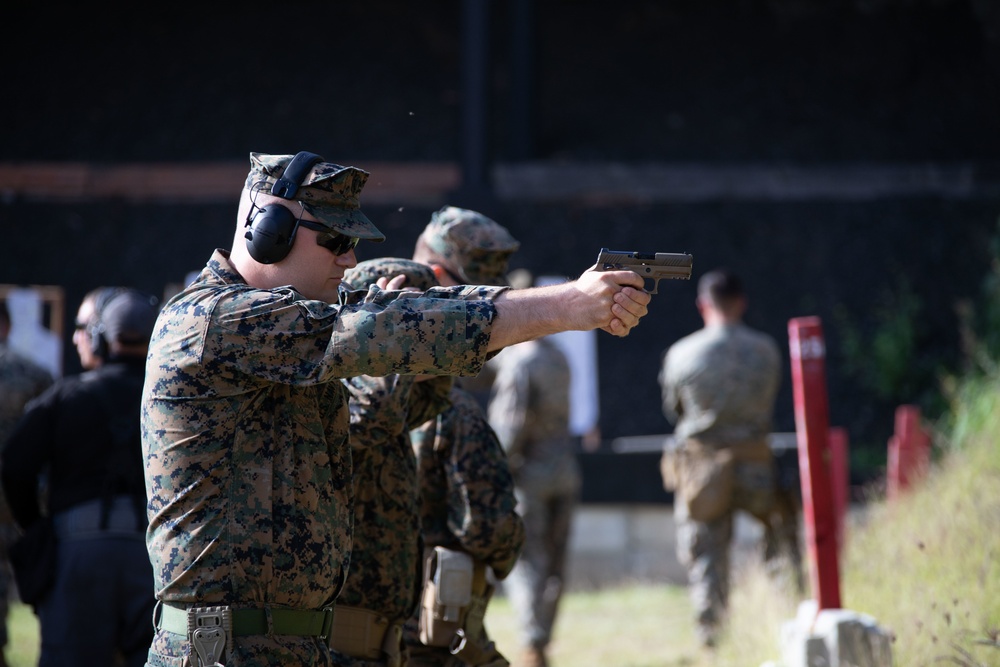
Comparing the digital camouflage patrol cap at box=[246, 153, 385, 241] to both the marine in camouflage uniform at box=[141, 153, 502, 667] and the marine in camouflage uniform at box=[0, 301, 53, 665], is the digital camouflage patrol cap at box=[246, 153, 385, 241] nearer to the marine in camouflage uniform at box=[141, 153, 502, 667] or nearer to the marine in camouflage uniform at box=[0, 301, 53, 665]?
the marine in camouflage uniform at box=[141, 153, 502, 667]

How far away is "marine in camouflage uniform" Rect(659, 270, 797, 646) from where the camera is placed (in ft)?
25.4

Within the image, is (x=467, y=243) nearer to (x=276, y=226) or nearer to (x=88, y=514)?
(x=276, y=226)

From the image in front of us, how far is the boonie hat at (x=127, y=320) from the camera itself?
495 centimetres

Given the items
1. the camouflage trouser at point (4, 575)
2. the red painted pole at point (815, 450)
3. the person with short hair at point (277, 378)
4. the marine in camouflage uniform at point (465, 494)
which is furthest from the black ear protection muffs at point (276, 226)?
the camouflage trouser at point (4, 575)

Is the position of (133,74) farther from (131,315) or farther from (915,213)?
(131,315)

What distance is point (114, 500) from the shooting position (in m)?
4.82

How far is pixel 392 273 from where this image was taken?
11.9 feet

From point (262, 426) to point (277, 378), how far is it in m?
0.20

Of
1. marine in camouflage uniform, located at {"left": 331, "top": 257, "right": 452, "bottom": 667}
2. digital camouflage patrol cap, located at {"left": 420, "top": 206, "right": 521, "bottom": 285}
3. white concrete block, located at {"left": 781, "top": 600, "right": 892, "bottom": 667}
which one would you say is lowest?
white concrete block, located at {"left": 781, "top": 600, "right": 892, "bottom": 667}

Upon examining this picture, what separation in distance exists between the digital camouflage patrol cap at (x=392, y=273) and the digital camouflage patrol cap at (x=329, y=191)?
0.60 meters

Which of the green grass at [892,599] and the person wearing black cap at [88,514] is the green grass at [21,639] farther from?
the person wearing black cap at [88,514]

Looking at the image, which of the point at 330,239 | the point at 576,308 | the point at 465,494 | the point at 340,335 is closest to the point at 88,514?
the point at 465,494

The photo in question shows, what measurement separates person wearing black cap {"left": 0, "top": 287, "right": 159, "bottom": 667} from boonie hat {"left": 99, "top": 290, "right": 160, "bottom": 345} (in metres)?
0.18

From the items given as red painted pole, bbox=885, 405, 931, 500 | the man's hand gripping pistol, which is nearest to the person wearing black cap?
the man's hand gripping pistol
